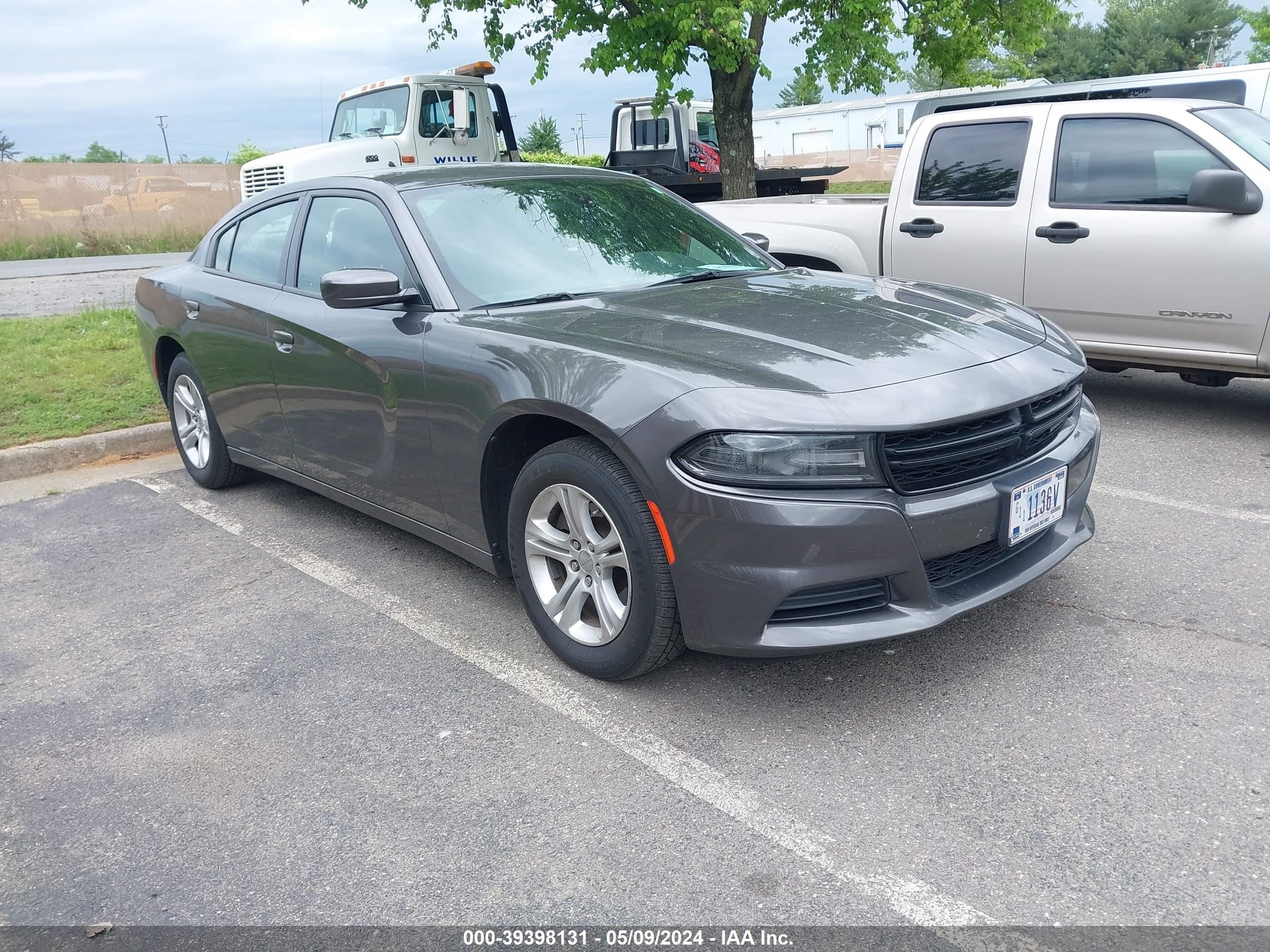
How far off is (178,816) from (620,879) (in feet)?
3.99

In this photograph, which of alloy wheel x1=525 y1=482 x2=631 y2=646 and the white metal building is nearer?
alloy wheel x1=525 y1=482 x2=631 y2=646

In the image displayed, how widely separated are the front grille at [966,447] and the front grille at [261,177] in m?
14.0

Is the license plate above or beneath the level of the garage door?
beneath

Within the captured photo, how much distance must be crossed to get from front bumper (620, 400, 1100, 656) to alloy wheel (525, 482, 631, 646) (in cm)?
28

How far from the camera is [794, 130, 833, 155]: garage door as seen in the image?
171ft

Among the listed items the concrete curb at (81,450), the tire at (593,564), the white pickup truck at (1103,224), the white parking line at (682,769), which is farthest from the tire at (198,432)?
the white pickup truck at (1103,224)

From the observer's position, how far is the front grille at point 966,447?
3008 mm

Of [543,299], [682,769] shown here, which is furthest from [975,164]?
[682,769]

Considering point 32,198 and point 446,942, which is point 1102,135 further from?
point 32,198

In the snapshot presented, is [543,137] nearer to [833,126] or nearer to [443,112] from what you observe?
[833,126]

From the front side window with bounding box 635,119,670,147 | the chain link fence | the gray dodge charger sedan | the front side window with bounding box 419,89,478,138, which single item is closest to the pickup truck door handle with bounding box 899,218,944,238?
the gray dodge charger sedan

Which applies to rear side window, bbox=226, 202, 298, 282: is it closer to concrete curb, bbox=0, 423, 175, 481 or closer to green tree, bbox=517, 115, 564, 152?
concrete curb, bbox=0, 423, 175, 481

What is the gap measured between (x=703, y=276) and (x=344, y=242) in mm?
1492

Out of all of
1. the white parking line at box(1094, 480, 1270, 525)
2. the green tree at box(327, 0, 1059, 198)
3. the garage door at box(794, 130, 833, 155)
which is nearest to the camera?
the white parking line at box(1094, 480, 1270, 525)
